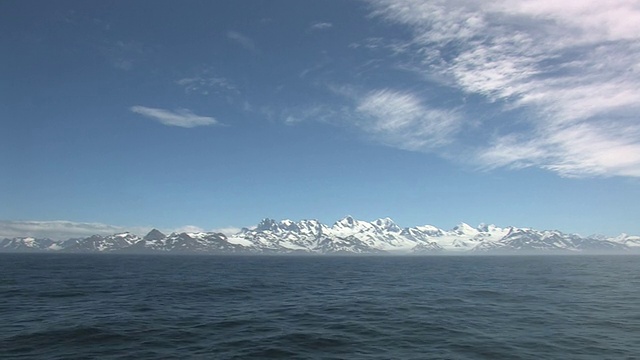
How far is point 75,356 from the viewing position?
24.8 metres

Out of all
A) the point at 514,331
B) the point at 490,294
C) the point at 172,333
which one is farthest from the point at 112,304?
the point at 490,294

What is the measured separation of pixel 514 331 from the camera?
32.5 metres

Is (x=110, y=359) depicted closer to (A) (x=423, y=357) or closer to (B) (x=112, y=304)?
(A) (x=423, y=357)

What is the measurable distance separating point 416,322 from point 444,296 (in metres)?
22.7

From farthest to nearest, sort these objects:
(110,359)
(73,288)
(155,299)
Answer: (73,288), (155,299), (110,359)

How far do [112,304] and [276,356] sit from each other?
31.1 metres

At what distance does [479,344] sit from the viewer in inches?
1115

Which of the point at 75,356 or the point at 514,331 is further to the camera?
the point at 514,331

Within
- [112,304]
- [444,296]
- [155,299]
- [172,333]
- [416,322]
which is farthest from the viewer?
[444,296]

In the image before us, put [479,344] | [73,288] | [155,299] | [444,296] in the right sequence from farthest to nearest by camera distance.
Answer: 1. [73,288]
2. [444,296]
3. [155,299]
4. [479,344]

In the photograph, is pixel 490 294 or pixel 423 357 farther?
pixel 490 294

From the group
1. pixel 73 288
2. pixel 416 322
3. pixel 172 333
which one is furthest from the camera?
pixel 73 288

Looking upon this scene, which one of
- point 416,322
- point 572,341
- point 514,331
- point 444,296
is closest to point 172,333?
point 416,322

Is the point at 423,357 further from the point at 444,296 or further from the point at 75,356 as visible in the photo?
the point at 444,296
